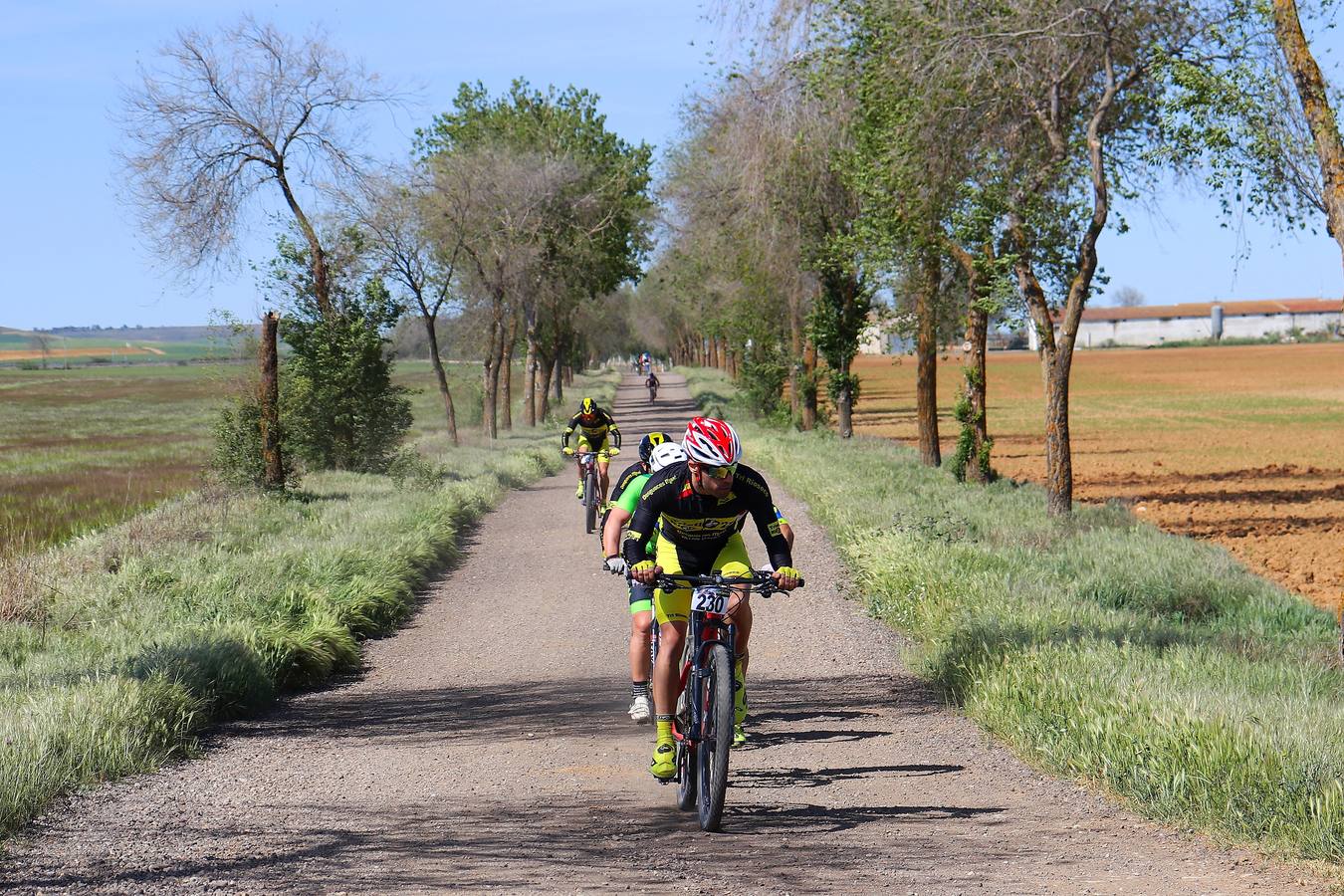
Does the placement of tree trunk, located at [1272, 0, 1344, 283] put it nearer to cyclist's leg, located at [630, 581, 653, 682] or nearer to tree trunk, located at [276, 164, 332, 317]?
cyclist's leg, located at [630, 581, 653, 682]

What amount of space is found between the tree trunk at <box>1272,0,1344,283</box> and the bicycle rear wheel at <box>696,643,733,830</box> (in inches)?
251

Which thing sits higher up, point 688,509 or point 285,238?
point 285,238

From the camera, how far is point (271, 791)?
7.39 m

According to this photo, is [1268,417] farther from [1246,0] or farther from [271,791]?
A: [271,791]

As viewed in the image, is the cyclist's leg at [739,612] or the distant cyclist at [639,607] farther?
the distant cyclist at [639,607]

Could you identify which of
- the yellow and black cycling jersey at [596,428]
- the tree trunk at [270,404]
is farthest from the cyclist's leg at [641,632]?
the tree trunk at [270,404]

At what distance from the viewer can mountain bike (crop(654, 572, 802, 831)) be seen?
654 cm

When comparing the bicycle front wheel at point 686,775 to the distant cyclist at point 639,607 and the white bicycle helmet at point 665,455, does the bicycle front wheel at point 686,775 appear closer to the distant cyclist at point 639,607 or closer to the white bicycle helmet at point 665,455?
the distant cyclist at point 639,607

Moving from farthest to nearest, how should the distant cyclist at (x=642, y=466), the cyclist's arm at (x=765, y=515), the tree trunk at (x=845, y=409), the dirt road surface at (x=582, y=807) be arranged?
the tree trunk at (x=845, y=409) < the distant cyclist at (x=642, y=466) < the cyclist's arm at (x=765, y=515) < the dirt road surface at (x=582, y=807)

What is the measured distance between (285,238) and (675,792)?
77.8 feet

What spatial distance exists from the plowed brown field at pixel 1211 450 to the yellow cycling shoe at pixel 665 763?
31.5 feet

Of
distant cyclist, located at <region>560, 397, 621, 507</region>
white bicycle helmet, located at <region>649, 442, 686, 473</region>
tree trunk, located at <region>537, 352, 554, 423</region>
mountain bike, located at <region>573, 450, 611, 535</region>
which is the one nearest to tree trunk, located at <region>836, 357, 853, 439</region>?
mountain bike, located at <region>573, 450, 611, 535</region>

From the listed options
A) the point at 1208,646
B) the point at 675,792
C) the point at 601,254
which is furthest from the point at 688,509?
the point at 601,254

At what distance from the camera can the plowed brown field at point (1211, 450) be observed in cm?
1980
